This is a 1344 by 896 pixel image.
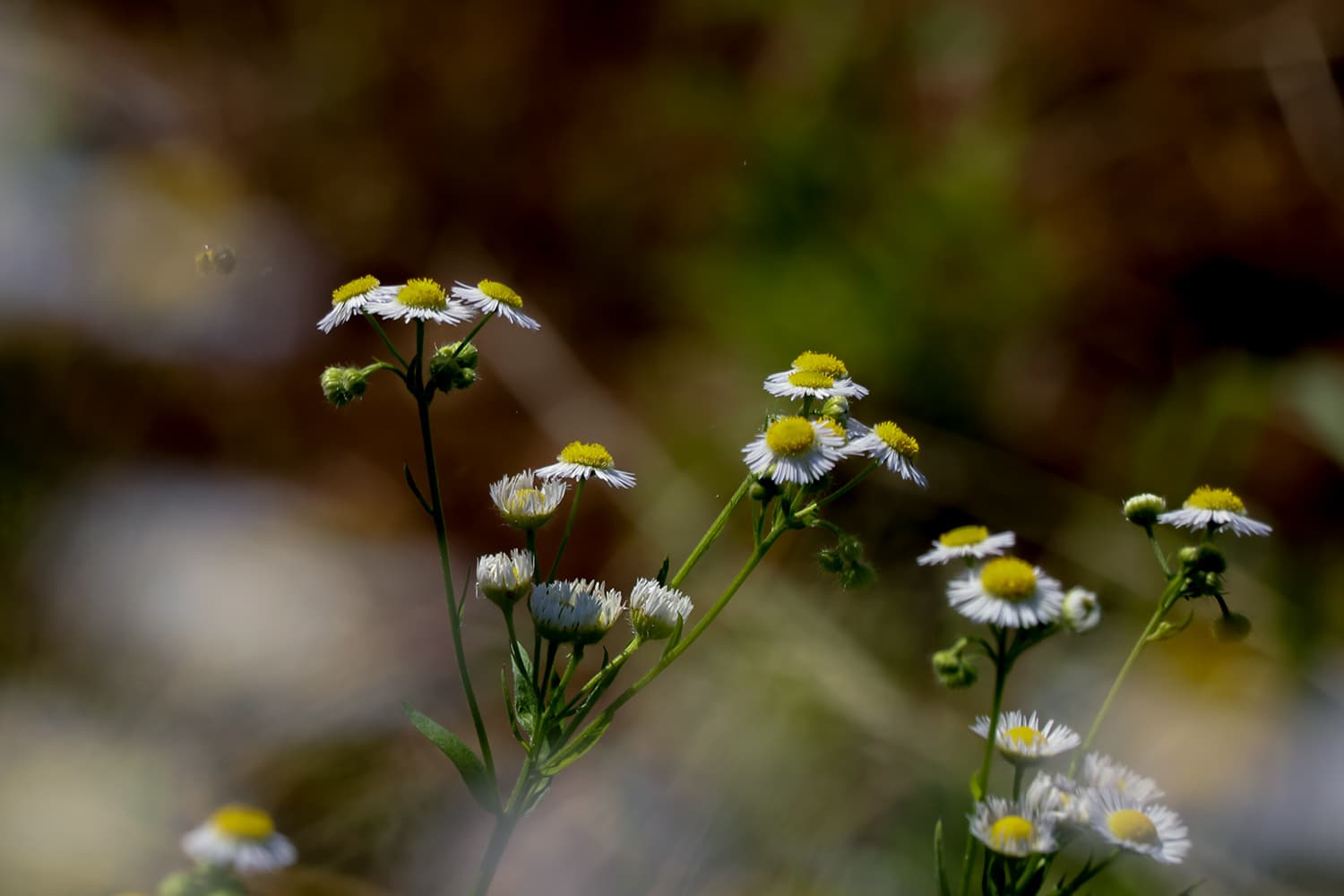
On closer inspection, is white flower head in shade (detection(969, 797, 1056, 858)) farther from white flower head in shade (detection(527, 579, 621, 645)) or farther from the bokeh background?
the bokeh background

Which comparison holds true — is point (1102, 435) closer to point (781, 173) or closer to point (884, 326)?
point (884, 326)

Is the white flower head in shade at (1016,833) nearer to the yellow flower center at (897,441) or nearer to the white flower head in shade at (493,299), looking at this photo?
the yellow flower center at (897,441)

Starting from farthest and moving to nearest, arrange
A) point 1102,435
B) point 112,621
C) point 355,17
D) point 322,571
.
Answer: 1. point 355,17
2. point 1102,435
3. point 322,571
4. point 112,621

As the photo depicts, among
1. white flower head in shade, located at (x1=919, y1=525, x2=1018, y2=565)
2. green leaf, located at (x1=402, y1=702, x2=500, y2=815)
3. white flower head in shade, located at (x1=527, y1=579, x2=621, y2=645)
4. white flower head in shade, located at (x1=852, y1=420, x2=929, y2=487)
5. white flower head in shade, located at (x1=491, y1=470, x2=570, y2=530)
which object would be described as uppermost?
white flower head in shade, located at (x1=852, y1=420, x2=929, y2=487)

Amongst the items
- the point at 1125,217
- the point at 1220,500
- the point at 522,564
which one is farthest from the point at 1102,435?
the point at 522,564

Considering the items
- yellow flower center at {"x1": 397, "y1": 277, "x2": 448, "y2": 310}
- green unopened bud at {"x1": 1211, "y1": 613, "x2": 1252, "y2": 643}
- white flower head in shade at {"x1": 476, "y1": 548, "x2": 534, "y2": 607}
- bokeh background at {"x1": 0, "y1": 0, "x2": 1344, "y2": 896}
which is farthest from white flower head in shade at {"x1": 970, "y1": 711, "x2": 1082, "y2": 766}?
bokeh background at {"x1": 0, "y1": 0, "x2": 1344, "y2": 896}

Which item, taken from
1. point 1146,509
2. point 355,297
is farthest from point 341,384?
point 1146,509
